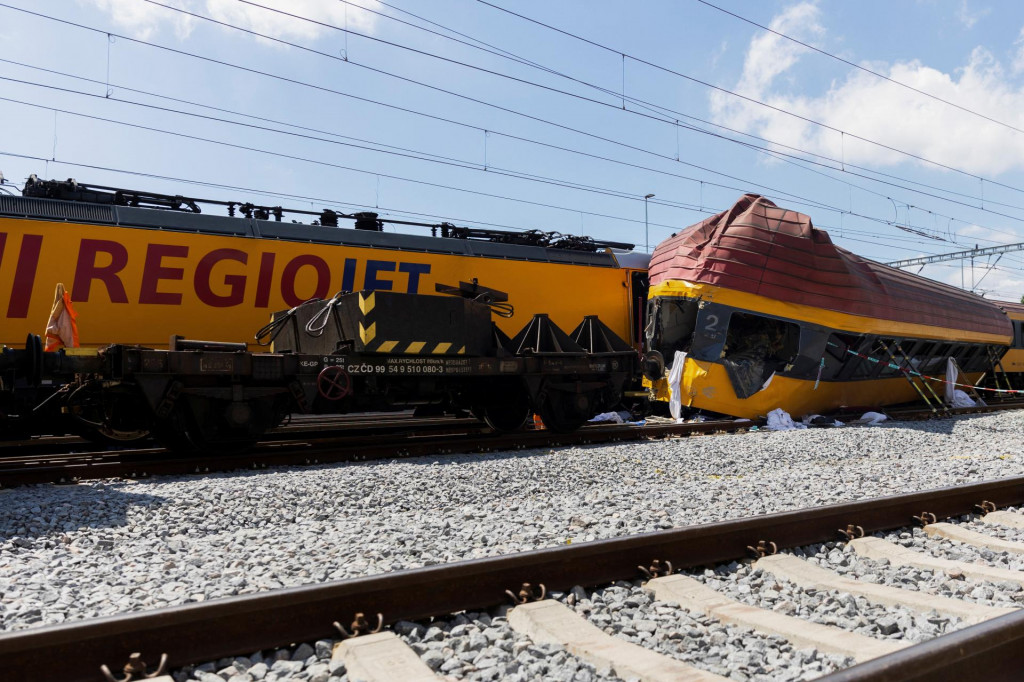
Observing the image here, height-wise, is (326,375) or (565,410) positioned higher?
(326,375)

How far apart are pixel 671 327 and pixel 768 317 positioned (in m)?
1.64

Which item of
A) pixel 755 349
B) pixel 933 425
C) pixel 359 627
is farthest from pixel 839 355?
pixel 359 627

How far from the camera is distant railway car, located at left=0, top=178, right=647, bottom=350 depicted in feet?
30.2

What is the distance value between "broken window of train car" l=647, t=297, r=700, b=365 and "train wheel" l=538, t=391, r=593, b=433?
250 cm

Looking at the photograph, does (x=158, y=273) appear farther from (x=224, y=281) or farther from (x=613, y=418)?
(x=613, y=418)

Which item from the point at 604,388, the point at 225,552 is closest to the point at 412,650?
the point at 225,552

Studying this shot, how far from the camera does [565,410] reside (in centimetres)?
1033

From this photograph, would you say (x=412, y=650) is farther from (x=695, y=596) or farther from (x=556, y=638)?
(x=695, y=596)

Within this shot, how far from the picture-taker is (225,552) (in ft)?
12.4

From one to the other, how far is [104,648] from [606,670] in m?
1.72

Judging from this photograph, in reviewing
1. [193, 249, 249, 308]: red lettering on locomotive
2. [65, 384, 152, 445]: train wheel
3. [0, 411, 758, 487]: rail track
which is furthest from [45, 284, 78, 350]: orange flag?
[193, 249, 249, 308]: red lettering on locomotive

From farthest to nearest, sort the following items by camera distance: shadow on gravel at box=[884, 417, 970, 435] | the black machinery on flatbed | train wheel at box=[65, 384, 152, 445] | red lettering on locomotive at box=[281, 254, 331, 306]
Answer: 1. shadow on gravel at box=[884, 417, 970, 435]
2. red lettering on locomotive at box=[281, 254, 331, 306]
3. train wheel at box=[65, 384, 152, 445]
4. the black machinery on flatbed

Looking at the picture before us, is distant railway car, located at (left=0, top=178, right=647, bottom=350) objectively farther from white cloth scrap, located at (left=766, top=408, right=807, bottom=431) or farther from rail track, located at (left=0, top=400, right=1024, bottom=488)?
white cloth scrap, located at (left=766, top=408, right=807, bottom=431)

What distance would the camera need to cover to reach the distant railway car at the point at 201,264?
920 cm
